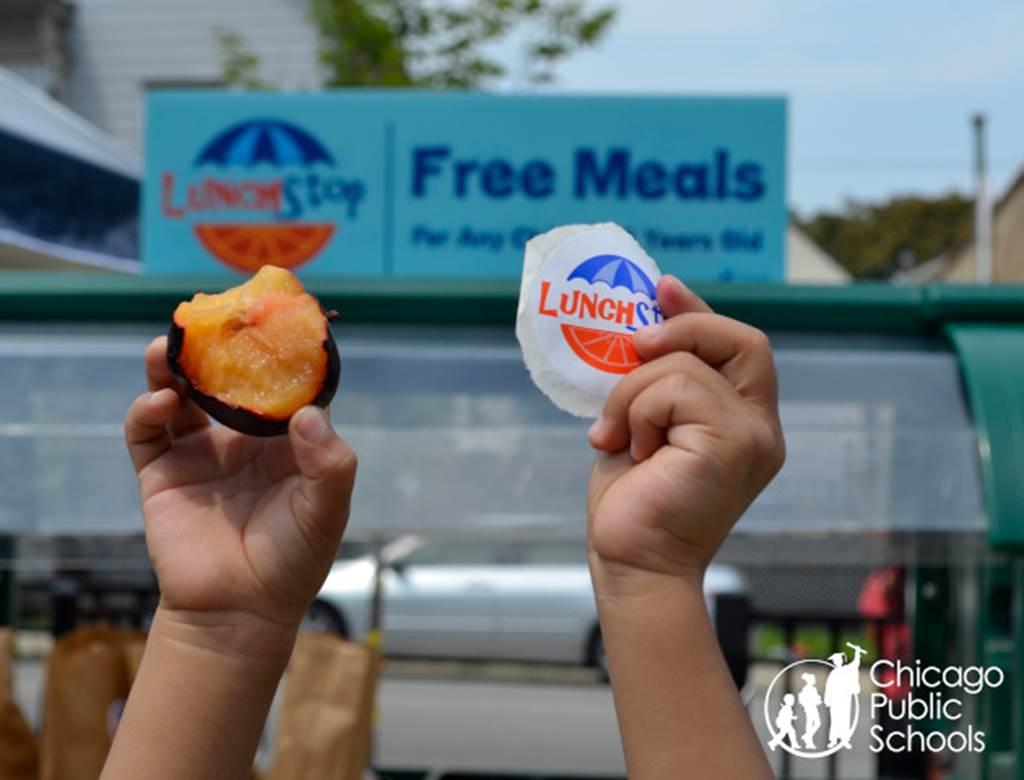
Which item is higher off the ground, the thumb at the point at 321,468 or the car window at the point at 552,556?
the thumb at the point at 321,468

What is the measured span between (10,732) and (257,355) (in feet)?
8.31

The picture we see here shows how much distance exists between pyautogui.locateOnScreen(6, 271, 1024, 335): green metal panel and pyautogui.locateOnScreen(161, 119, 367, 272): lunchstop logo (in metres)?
0.43

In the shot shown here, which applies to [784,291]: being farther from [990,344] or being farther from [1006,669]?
[1006,669]

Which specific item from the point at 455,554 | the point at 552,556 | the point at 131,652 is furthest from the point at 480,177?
the point at 455,554

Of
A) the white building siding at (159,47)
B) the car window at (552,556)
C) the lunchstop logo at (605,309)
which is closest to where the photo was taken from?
the lunchstop logo at (605,309)

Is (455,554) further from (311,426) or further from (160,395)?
(311,426)

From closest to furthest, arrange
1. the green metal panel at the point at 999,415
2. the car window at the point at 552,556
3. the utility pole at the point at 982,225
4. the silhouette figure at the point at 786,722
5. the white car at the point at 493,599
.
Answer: the green metal panel at the point at 999,415, the silhouette figure at the point at 786,722, the white car at the point at 493,599, the car window at the point at 552,556, the utility pole at the point at 982,225

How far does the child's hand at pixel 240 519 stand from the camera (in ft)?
4.78

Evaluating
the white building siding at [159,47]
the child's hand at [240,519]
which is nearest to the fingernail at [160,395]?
the child's hand at [240,519]

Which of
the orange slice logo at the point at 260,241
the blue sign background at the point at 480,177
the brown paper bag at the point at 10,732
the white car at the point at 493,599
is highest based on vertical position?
the blue sign background at the point at 480,177

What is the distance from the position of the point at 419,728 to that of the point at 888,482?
9.56m

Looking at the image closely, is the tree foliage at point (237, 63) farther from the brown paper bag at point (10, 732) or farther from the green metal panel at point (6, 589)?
the brown paper bag at point (10, 732)

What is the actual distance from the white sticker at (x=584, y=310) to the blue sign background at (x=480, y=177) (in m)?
2.22

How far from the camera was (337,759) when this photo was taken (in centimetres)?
376
